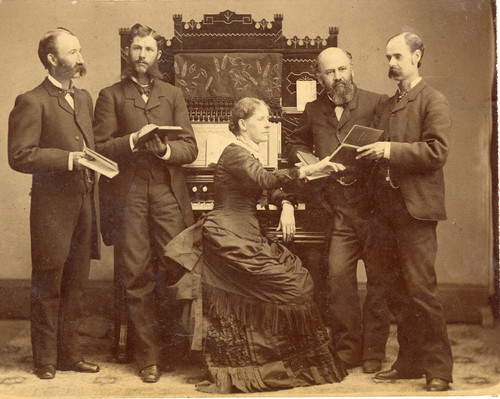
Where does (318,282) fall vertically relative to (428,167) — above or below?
below

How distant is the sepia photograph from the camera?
4.21 m

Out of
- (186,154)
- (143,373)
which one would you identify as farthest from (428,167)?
(143,373)

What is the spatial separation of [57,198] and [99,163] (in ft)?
1.14

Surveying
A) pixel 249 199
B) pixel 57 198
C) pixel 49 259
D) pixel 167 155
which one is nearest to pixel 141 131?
pixel 167 155

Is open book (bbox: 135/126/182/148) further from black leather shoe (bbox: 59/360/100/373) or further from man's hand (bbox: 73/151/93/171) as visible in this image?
black leather shoe (bbox: 59/360/100/373)

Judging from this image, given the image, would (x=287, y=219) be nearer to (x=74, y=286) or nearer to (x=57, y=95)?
(x=74, y=286)

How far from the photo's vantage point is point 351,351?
14.4ft

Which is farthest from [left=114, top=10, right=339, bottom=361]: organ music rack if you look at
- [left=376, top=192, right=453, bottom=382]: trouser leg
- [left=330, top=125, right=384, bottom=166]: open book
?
[left=376, top=192, right=453, bottom=382]: trouser leg

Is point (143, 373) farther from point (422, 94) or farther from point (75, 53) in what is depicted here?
point (422, 94)

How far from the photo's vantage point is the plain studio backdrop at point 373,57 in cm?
448

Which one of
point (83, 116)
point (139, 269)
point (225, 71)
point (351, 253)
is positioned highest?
point (225, 71)

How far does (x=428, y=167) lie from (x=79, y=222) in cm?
222

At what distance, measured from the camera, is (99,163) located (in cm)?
431

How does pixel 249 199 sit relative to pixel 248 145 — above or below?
below
